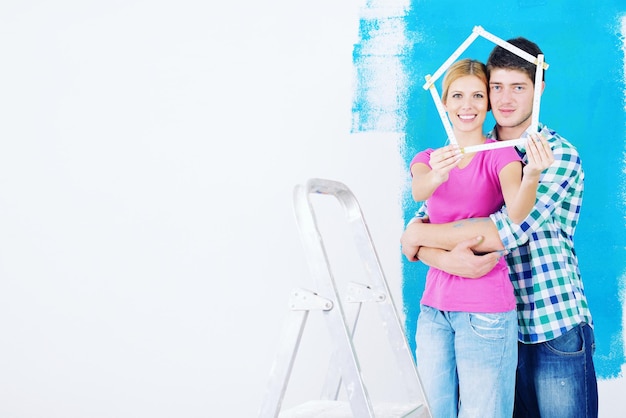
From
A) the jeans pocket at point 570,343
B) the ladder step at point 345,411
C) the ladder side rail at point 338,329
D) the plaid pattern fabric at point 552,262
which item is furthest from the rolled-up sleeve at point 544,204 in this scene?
the ladder side rail at point 338,329

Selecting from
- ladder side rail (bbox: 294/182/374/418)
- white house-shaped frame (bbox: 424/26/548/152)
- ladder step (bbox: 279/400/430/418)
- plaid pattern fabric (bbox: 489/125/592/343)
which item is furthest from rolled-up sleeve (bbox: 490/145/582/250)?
ladder side rail (bbox: 294/182/374/418)

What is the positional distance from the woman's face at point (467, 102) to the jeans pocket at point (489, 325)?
45 cm

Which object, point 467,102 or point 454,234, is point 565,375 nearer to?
point 454,234

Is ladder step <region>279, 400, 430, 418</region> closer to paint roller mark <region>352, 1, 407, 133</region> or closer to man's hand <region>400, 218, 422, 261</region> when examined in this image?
man's hand <region>400, 218, 422, 261</region>

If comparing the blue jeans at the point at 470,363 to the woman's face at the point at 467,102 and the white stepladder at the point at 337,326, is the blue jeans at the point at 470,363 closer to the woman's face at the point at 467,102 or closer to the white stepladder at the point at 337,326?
the white stepladder at the point at 337,326

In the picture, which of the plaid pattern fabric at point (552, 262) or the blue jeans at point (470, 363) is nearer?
the blue jeans at point (470, 363)

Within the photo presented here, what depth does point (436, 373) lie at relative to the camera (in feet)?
5.38

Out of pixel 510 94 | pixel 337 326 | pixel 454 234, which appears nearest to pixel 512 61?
pixel 510 94

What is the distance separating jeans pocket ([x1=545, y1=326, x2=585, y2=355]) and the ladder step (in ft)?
1.47

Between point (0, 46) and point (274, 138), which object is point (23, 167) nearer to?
point (0, 46)

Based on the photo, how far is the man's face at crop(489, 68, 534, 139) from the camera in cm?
178

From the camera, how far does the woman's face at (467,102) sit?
1726mm

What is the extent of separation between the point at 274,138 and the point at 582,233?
109 centimetres

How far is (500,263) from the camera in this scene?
1693 mm
